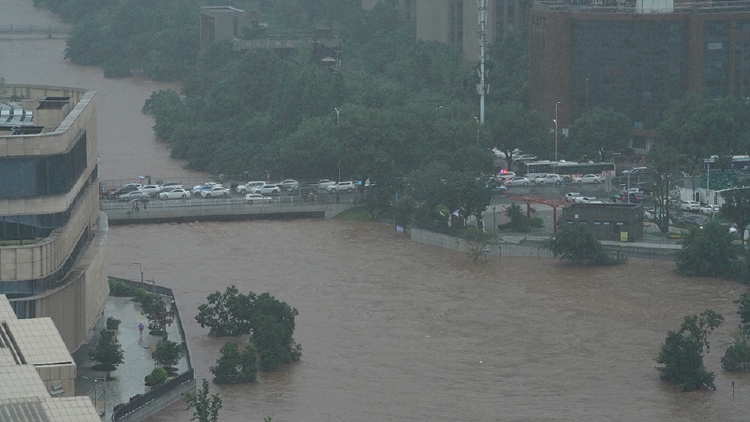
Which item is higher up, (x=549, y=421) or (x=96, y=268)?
(x=96, y=268)

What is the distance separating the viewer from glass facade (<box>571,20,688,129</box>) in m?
68.0

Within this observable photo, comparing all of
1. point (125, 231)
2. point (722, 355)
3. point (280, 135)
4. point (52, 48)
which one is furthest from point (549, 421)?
point (52, 48)

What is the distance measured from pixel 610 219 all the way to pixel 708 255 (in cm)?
461

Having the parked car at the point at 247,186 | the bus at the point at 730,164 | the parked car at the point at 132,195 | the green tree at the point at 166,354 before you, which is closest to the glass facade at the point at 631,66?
the bus at the point at 730,164

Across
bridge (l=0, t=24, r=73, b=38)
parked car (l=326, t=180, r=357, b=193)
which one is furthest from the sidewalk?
bridge (l=0, t=24, r=73, b=38)

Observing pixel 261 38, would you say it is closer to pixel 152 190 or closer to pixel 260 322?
pixel 152 190

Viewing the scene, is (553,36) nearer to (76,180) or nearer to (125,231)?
(125,231)

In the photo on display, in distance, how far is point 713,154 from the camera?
63.1 m

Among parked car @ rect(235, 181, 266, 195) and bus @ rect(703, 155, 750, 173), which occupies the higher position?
bus @ rect(703, 155, 750, 173)

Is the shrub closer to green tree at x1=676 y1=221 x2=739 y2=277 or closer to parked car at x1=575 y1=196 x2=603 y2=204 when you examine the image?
green tree at x1=676 y1=221 x2=739 y2=277

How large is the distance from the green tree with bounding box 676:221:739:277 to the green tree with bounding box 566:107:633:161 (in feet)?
46.8

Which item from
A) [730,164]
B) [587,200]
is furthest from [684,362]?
[730,164]

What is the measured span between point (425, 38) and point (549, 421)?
2071 inches

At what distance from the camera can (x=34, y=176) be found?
3519 cm
